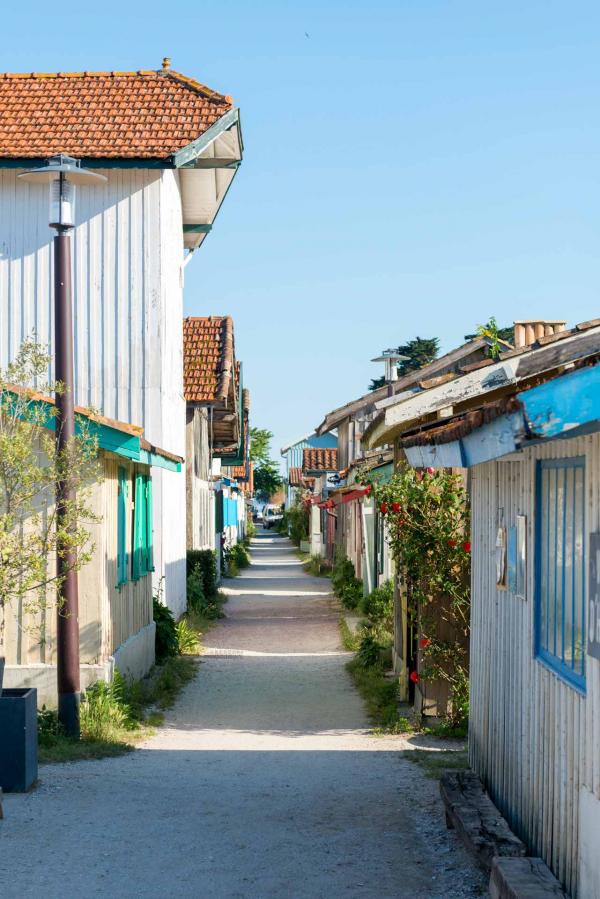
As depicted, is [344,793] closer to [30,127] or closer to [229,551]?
[30,127]

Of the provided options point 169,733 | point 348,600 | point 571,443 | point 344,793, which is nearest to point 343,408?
point 348,600

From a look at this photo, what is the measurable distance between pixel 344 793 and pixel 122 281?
9.17 m

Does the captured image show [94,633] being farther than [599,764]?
Yes

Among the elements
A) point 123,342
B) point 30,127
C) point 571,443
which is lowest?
point 571,443

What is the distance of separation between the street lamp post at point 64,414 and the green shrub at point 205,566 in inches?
473

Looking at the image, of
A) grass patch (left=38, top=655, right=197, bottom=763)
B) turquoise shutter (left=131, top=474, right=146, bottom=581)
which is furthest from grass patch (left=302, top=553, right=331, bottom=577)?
grass patch (left=38, top=655, right=197, bottom=763)

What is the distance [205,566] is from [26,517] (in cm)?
1325

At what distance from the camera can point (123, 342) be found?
1598 centimetres

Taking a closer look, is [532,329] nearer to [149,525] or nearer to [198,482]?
A: [149,525]

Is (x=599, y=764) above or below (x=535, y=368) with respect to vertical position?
below

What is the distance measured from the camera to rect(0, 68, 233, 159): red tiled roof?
15.8 m

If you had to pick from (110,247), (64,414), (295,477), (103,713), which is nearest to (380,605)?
(110,247)

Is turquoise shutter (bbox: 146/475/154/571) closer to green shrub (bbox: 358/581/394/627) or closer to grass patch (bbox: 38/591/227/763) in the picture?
grass patch (bbox: 38/591/227/763)

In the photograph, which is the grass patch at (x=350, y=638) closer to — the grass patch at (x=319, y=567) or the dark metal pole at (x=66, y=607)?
the dark metal pole at (x=66, y=607)
